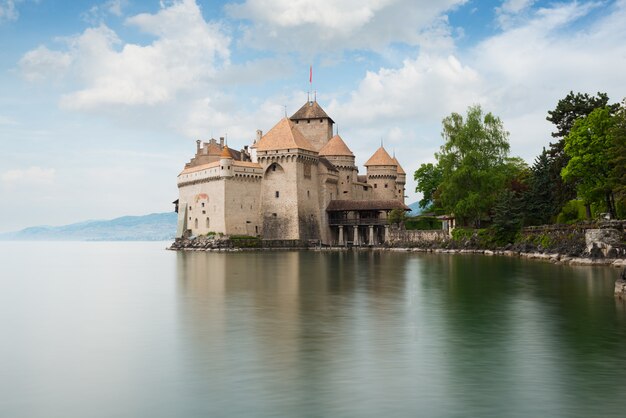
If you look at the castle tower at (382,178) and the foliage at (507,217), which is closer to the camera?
the foliage at (507,217)

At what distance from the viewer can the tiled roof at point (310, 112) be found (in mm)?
76500

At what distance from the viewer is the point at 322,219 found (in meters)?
67.4

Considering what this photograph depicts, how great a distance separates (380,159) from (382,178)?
2.33 metres

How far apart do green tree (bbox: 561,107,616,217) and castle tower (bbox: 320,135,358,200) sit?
35.3m

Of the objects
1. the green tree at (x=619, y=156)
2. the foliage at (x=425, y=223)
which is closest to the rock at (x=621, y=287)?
the green tree at (x=619, y=156)

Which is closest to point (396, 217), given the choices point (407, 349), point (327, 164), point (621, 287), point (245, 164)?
point (327, 164)

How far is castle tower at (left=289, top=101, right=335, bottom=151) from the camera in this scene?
75750mm

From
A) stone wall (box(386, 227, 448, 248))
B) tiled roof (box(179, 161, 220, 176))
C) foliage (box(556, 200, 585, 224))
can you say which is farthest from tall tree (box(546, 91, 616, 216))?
tiled roof (box(179, 161, 220, 176))

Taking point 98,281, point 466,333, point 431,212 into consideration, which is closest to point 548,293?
point 466,333

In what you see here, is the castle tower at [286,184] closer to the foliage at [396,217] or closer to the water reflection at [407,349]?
the foliage at [396,217]

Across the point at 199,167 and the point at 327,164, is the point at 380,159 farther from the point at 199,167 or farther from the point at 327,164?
the point at 199,167

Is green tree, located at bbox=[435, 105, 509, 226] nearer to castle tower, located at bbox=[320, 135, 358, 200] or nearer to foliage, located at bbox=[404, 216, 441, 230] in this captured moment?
foliage, located at bbox=[404, 216, 441, 230]

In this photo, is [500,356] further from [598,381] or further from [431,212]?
[431,212]

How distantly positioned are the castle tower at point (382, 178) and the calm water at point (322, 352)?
47.5 metres
